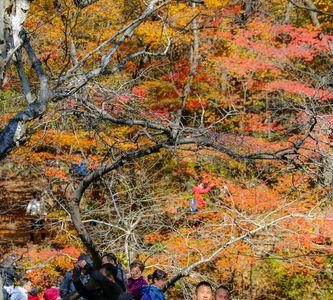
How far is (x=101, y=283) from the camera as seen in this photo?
4.13 meters

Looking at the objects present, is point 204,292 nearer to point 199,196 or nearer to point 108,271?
point 108,271

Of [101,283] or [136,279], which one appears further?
[136,279]

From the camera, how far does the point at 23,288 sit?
670 centimetres

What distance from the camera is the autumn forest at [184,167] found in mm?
8547

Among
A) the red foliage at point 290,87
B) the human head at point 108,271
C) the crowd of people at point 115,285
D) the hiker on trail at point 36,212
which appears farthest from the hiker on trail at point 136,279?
the red foliage at point 290,87

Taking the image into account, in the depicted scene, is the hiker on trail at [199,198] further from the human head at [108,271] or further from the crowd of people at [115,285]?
the human head at [108,271]

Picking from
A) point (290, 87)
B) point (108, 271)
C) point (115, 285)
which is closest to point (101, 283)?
point (115, 285)

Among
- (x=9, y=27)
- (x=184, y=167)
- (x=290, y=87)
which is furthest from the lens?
(x=184, y=167)

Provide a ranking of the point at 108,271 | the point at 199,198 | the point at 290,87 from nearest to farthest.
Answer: the point at 108,271
the point at 199,198
the point at 290,87

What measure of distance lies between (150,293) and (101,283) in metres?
0.67

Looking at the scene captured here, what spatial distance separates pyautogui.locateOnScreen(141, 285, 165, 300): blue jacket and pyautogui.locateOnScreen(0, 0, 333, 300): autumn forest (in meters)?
0.96

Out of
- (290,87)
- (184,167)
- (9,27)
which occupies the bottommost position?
(184,167)

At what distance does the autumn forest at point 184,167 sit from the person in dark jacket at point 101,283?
0.76 metres

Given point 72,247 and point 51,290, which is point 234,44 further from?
point 51,290
